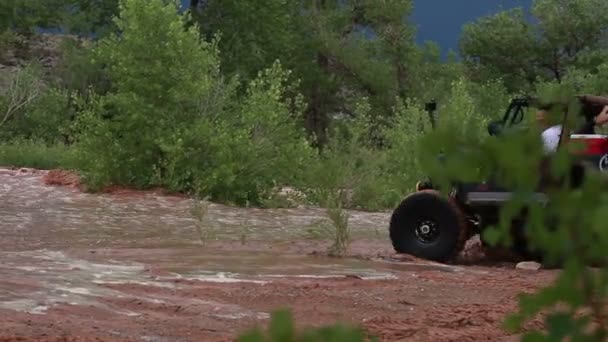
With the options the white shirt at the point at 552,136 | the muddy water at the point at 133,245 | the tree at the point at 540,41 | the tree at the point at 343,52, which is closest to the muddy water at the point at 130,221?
the muddy water at the point at 133,245

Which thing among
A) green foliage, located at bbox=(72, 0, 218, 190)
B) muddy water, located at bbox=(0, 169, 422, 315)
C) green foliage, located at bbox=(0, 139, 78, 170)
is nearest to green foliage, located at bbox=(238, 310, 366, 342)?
muddy water, located at bbox=(0, 169, 422, 315)

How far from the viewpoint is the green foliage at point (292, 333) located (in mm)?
1140

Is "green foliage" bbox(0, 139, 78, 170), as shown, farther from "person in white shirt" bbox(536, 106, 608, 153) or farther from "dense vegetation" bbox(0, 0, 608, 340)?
"person in white shirt" bbox(536, 106, 608, 153)

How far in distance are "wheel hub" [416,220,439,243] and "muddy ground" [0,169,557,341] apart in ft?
0.93

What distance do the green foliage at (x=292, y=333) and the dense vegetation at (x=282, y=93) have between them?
0.62ft

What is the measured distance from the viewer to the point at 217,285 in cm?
831

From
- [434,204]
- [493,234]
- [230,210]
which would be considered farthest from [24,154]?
[493,234]

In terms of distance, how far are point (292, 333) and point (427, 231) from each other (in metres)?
10.0

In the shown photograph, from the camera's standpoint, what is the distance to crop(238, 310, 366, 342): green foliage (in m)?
1.14

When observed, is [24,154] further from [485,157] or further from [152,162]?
[485,157]

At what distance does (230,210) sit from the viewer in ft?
61.9

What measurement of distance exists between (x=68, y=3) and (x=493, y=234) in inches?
1711

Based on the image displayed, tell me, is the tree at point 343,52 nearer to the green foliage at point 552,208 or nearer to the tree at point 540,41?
the tree at point 540,41

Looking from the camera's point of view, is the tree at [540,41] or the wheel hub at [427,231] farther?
the tree at [540,41]
